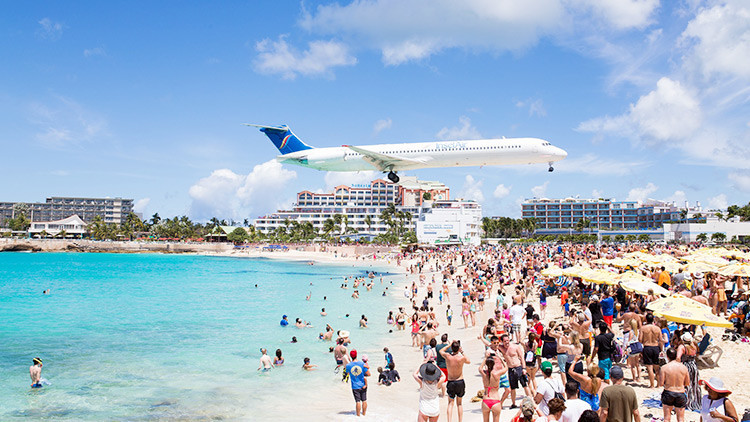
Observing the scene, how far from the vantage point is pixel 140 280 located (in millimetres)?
50344

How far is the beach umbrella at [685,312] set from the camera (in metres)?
9.09

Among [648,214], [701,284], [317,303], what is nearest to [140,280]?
[317,303]

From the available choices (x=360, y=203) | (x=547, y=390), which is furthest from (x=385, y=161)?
(x=360, y=203)

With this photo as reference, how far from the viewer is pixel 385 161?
37469 mm

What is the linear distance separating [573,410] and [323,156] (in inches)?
1367

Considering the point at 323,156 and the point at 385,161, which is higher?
the point at 323,156

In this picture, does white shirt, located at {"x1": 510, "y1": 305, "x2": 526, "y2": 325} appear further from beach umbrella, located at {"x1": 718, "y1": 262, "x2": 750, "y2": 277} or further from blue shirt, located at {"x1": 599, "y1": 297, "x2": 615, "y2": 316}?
beach umbrella, located at {"x1": 718, "y1": 262, "x2": 750, "y2": 277}

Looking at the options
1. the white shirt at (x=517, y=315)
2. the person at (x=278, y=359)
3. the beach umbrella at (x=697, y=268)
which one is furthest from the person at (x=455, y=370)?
the beach umbrella at (x=697, y=268)

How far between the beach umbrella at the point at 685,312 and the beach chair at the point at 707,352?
49.0 inches

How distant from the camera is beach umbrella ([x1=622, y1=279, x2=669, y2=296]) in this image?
1323 centimetres

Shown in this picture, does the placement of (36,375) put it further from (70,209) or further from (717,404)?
(70,209)

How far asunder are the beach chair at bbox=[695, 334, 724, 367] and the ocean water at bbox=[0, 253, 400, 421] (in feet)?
25.6

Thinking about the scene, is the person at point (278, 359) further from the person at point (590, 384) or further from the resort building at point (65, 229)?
the resort building at point (65, 229)

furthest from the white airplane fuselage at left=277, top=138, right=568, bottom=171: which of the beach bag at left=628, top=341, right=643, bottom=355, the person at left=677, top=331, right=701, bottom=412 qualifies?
the person at left=677, top=331, right=701, bottom=412
